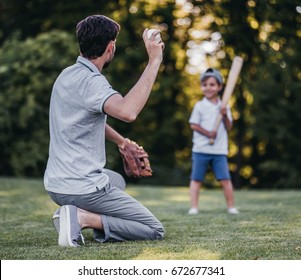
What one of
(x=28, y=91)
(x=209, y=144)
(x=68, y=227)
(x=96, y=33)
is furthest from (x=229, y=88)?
(x=28, y=91)

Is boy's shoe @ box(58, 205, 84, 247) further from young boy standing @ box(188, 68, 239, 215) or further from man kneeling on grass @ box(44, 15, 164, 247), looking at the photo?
young boy standing @ box(188, 68, 239, 215)

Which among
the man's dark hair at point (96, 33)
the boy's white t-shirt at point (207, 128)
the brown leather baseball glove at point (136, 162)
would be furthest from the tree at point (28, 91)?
the man's dark hair at point (96, 33)

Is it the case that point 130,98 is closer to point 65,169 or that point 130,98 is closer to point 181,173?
point 65,169

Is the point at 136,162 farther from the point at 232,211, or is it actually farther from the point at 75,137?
the point at 232,211

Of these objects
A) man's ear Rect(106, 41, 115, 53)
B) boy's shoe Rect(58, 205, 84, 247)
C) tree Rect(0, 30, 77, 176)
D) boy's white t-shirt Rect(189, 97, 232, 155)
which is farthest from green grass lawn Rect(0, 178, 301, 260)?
tree Rect(0, 30, 77, 176)

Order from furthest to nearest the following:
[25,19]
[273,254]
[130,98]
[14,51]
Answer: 1. [25,19]
2. [14,51]
3. [130,98]
4. [273,254]

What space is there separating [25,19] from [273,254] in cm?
1546

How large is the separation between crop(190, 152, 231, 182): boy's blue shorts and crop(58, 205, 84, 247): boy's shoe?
2.96 m

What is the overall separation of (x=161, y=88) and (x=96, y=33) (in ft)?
51.2

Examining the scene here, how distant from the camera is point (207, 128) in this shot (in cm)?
714

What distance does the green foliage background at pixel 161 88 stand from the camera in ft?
52.5

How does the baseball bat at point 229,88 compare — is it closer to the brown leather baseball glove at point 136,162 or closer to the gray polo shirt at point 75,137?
the brown leather baseball glove at point 136,162
